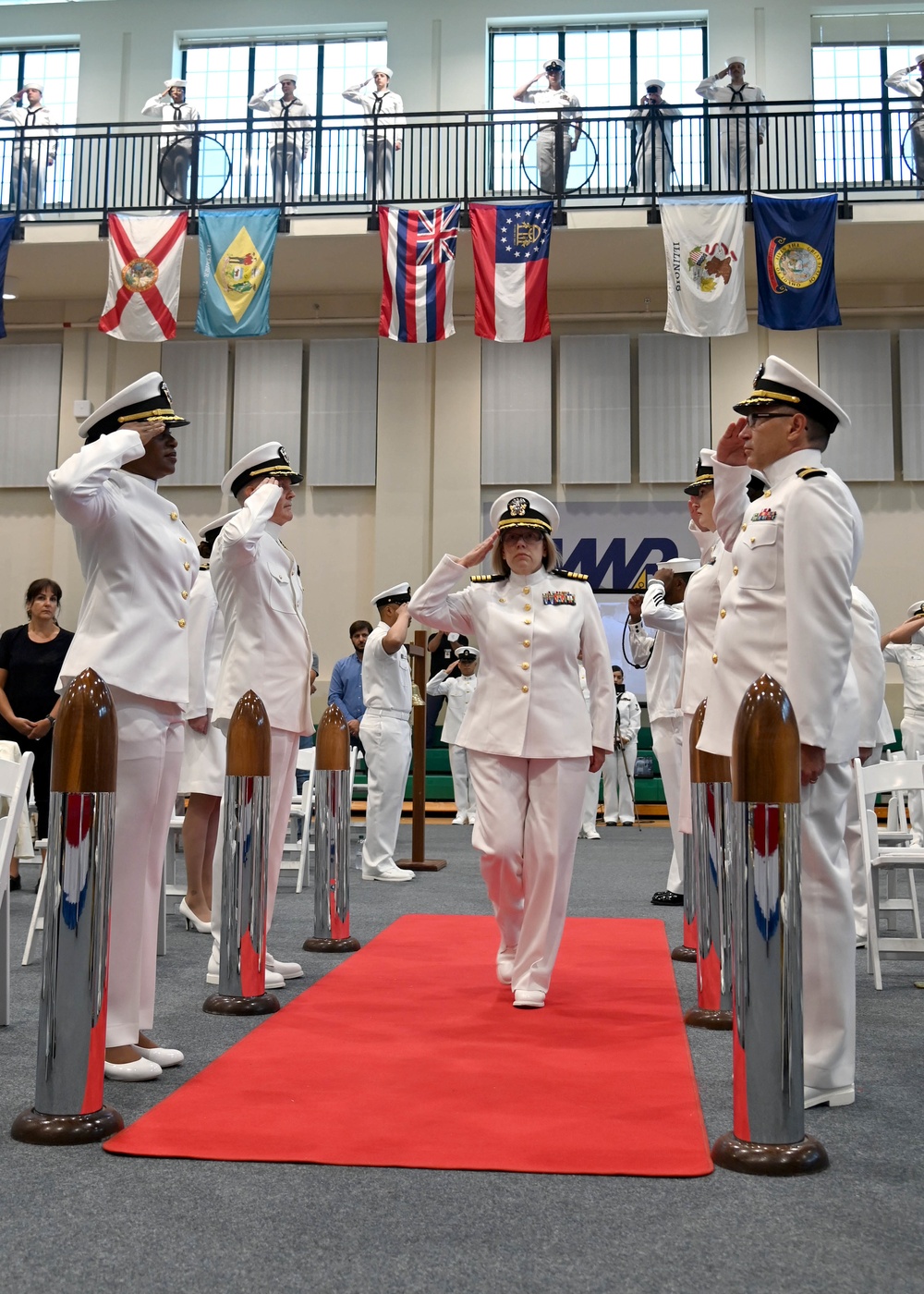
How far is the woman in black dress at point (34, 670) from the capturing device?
267 inches

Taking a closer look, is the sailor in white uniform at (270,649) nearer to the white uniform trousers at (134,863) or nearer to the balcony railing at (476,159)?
the white uniform trousers at (134,863)

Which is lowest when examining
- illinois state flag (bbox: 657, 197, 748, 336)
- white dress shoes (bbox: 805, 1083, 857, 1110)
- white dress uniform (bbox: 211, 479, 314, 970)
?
white dress shoes (bbox: 805, 1083, 857, 1110)

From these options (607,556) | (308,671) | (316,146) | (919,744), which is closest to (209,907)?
(308,671)

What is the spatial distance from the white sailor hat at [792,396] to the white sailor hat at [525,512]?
4.05 feet

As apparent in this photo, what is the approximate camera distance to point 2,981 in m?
3.57

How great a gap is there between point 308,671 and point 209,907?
5.49ft

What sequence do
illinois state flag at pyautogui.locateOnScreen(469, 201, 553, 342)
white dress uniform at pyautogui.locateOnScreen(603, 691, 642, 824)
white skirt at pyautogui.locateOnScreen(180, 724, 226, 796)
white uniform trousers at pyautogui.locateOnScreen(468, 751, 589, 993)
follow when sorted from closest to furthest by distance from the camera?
white uniform trousers at pyautogui.locateOnScreen(468, 751, 589, 993) < white skirt at pyautogui.locateOnScreen(180, 724, 226, 796) < illinois state flag at pyautogui.locateOnScreen(469, 201, 553, 342) < white dress uniform at pyautogui.locateOnScreen(603, 691, 642, 824)

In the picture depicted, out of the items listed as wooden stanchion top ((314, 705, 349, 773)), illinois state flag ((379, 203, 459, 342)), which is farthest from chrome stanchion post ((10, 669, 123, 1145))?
illinois state flag ((379, 203, 459, 342))

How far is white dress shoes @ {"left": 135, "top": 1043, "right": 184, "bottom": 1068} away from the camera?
3.11 meters

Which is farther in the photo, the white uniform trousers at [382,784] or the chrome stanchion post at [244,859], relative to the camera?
the white uniform trousers at [382,784]

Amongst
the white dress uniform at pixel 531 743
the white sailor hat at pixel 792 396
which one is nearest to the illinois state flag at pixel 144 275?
the white dress uniform at pixel 531 743

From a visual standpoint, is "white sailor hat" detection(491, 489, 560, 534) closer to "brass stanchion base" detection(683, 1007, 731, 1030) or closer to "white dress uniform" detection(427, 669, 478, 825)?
"brass stanchion base" detection(683, 1007, 731, 1030)

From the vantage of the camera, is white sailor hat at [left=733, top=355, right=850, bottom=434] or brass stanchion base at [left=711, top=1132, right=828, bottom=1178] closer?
brass stanchion base at [left=711, top=1132, right=828, bottom=1178]

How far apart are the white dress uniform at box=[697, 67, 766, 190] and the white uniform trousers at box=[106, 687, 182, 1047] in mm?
12206
